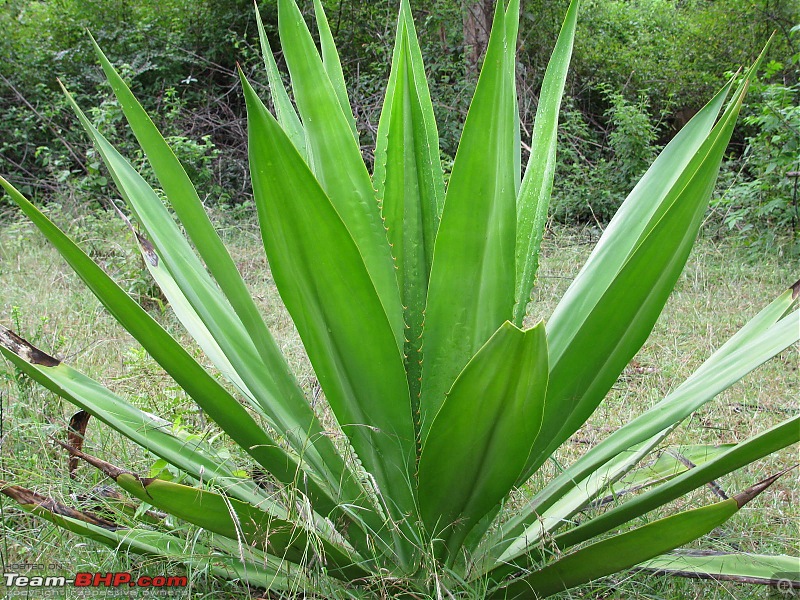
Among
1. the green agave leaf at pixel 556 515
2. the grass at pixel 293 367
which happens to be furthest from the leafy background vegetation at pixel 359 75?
the green agave leaf at pixel 556 515

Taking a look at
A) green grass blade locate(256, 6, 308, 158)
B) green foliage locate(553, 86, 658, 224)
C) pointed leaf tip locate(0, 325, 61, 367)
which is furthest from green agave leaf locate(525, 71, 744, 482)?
green foliage locate(553, 86, 658, 224)

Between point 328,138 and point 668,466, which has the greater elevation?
point 328,138

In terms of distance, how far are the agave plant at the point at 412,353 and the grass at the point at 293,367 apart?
16 cm

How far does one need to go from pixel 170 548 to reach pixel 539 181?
90 cm

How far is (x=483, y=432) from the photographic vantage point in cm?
92

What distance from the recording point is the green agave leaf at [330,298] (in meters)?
0.84

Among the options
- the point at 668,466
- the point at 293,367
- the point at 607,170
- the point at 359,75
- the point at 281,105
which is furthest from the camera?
the point at 359,75

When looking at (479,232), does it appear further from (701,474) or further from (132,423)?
(132,423)

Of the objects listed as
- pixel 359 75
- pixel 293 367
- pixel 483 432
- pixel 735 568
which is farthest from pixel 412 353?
pixel 359 75

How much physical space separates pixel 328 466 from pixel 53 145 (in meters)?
7.18

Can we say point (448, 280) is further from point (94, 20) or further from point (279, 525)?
point (94, 20)

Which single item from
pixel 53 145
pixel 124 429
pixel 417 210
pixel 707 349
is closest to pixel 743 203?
pixel 707 349

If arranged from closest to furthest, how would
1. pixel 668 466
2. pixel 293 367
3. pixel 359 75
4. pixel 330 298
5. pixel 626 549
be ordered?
pixel 330 298, pixel 626 549, pixel 668 466, pixel 293 367, pixel 359 75

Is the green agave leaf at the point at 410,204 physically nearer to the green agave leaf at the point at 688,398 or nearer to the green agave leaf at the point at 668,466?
the green agave leaf at the point at 688,398
